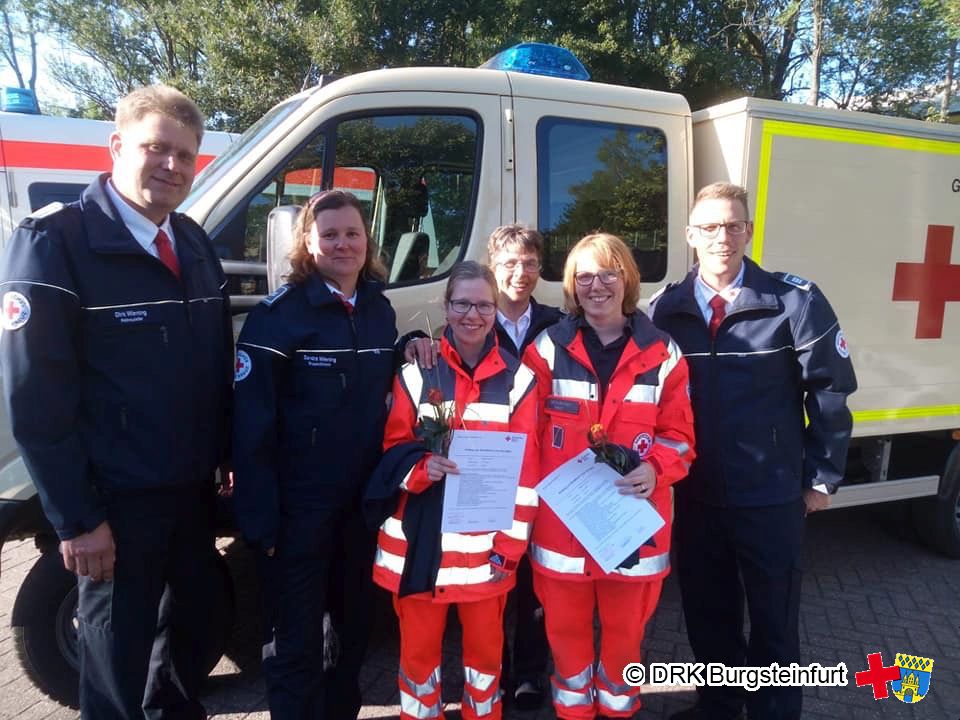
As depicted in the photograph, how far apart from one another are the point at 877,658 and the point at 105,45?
18.3m

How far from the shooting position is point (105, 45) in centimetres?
1544

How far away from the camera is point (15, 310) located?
1669 mm

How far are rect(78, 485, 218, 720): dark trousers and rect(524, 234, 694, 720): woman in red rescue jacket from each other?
111 centimetres

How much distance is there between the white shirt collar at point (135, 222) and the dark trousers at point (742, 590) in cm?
198

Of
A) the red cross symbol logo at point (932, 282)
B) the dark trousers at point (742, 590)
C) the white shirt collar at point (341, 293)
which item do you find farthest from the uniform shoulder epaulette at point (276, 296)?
the red cross symbol logo at point (932, 282)

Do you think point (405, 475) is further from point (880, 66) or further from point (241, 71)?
point (880, 66)

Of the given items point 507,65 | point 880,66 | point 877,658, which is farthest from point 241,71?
point 880,66

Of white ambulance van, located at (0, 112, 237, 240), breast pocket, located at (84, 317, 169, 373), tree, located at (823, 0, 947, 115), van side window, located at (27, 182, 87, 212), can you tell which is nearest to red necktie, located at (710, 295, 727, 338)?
breast pocket, located at (84, 317, 169, 373)

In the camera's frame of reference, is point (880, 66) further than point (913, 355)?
Yes

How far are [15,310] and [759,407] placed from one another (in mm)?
2176

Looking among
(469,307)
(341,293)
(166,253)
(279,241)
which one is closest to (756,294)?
(469,307)

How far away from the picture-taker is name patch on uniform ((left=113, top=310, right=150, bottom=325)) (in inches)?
72.0

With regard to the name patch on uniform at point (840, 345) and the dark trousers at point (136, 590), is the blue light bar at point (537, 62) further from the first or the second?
the dark trousers at point (136, 590)

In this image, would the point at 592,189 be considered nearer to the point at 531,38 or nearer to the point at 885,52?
the point at 531,38
